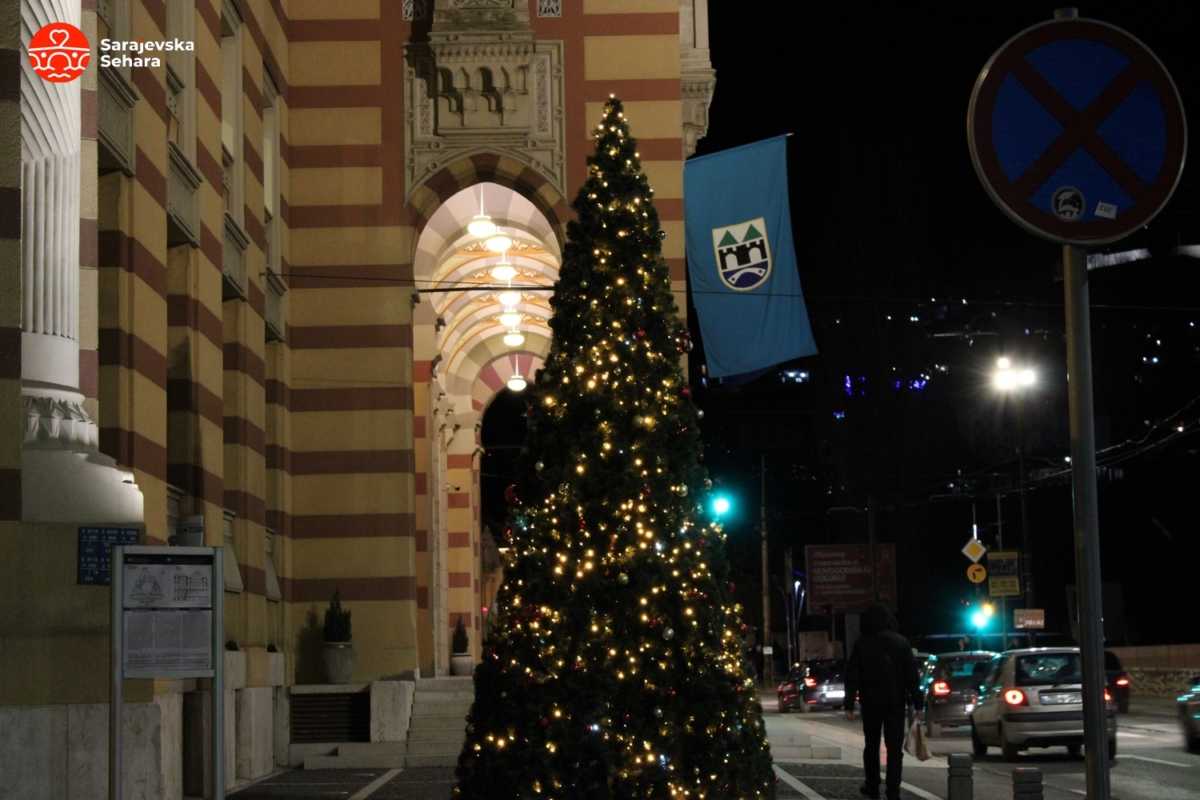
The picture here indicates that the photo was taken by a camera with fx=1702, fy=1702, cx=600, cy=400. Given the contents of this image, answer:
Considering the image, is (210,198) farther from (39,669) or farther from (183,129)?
(39,669)

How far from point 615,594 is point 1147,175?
16.2 ft

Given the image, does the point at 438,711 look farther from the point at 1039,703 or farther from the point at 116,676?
the point at 116,676

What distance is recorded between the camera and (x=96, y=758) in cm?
1277

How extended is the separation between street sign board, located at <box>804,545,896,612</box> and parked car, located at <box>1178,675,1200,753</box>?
34645 millimetres

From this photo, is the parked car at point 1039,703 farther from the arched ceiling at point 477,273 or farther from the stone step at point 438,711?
the arched ceiling at point 477,273

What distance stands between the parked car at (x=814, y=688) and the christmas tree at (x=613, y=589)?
38.2m

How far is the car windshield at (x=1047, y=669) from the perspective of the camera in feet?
→ 78.5

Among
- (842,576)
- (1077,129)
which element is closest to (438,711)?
(1077,129)

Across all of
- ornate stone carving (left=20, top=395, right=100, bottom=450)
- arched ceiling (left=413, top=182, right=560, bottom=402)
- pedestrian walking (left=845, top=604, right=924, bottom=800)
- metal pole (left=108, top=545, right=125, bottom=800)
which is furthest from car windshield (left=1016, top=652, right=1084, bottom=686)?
metal pole (left=108, top=545, right=125, bottom=800)

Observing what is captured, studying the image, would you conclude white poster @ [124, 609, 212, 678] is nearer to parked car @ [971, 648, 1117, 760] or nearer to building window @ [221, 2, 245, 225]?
building window @ [221, 2, 245, 225]

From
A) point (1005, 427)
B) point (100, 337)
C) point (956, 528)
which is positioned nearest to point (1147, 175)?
point (100, 337)

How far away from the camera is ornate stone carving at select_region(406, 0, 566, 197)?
27328mm

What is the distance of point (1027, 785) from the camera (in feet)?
36.6

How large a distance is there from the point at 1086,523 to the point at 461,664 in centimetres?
3495
